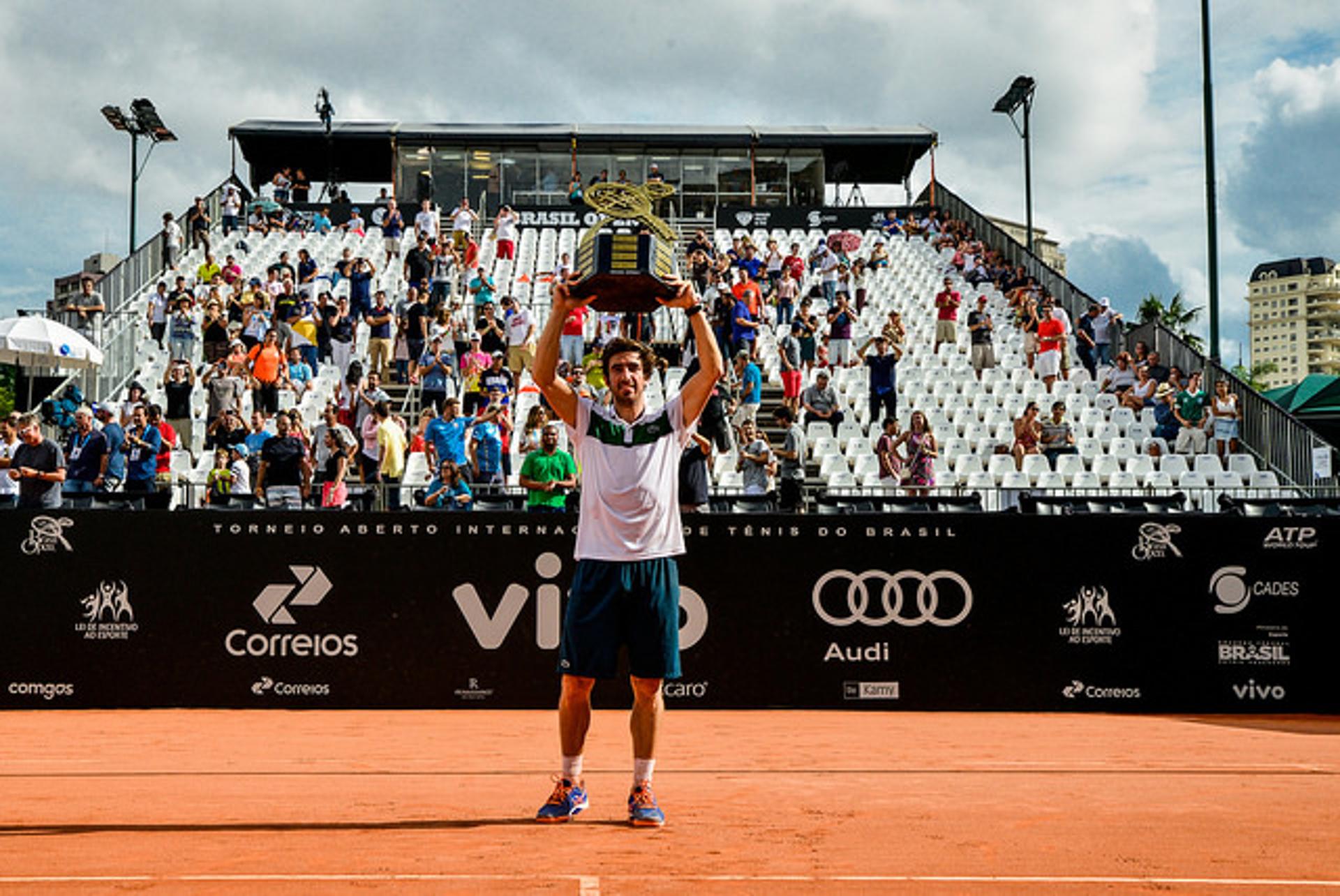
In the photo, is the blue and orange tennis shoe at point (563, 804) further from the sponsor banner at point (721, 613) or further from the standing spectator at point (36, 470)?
the standing spectator at point (36, 470)

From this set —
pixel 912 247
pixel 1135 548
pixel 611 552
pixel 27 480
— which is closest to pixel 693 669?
pixel 1135 548

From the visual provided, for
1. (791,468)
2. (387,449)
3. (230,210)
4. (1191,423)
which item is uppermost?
(230,210)

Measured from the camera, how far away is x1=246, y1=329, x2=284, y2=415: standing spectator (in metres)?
19.5

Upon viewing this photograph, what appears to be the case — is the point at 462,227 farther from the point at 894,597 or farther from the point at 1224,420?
the point at 894,597

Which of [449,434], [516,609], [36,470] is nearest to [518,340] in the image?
[449,434]

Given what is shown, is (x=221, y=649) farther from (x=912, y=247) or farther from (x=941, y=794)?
(x=912, y=247)

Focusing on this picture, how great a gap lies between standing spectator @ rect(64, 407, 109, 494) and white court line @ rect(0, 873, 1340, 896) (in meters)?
9.95

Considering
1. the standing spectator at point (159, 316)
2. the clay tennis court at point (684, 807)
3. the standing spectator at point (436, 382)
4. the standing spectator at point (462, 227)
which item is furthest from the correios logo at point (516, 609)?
the standing spectator at point (462, 227)

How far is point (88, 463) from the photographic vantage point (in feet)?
47.2

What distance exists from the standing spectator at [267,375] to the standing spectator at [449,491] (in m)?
6.76

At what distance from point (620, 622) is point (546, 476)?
272 inches

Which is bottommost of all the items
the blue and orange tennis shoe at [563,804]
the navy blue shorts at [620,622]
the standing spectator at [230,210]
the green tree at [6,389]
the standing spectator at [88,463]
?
the blue and orange tennis shoe at [563,804]

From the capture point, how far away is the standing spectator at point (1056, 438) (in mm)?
18312

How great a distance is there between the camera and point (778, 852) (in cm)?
575
